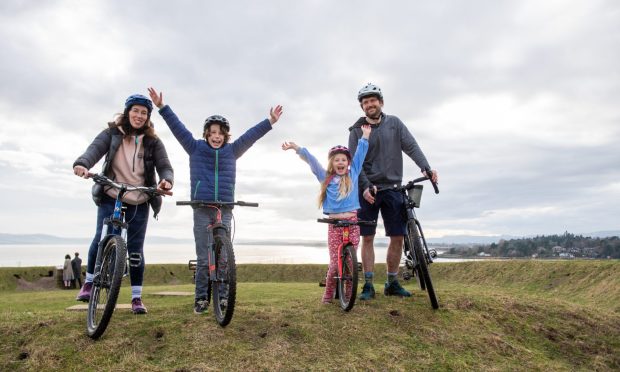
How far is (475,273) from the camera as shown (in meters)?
18.8

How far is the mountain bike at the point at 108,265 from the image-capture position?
14.8 feet

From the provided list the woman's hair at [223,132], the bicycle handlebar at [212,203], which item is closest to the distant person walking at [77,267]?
the woman's hair at [223,132]

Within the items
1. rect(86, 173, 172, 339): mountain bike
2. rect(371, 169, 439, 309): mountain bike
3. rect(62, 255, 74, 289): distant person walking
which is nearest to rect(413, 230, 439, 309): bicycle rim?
rect(371, 169, 439, 309): mountain bike

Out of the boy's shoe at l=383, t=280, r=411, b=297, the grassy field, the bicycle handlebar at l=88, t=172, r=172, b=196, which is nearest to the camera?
the grassy field

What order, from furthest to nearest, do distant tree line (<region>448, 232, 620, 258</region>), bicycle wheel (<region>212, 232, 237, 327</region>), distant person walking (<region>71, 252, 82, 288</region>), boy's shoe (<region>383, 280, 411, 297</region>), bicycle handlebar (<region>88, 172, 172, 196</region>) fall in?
distant tree line (<region>448, 232, 620, 258</region>) < distant person walking (<region>71, 252, 82, 288</region>) < boy's shoe (<region>383, 280, 411, 297</region>) < bicycle handlebar (<region>88, 172, 172, 196</region>) < bicycle wheel (<region>212, 232, 237, 327</region>)

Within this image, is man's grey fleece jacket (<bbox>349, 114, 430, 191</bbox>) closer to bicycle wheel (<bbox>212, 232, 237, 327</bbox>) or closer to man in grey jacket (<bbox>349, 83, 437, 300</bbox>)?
man in grey jacket (<bbox>349, 83, 437, 300</bbox>)

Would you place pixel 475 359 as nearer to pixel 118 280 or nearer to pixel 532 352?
pixel 532 352

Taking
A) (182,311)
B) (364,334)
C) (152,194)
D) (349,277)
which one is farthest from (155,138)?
(364,334)

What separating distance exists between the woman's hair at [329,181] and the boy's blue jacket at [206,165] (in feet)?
4.66

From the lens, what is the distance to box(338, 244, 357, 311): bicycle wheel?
18.3 feet

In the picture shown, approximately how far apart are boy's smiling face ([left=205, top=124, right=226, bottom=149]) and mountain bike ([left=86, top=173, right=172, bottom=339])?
98 cm

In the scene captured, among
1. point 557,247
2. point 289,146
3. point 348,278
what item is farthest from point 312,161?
point 557,247

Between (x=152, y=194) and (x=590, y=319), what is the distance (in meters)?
7.12

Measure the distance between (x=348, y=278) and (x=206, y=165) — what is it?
101 inches
